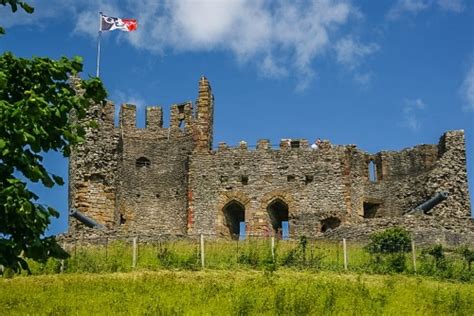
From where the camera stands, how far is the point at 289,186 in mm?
52344

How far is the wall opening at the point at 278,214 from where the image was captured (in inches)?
2070

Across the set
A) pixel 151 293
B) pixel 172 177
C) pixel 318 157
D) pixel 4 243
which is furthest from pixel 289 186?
pixel 4 243

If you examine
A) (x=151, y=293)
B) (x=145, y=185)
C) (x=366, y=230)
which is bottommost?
(x=151, y=293)

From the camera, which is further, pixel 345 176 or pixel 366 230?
pixel 345 176

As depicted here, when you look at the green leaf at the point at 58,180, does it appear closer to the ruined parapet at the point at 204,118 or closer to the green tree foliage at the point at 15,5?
the green tree foliage at the point at 15,5

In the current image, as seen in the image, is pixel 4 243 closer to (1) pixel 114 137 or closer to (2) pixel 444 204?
(1) pixel 114 137

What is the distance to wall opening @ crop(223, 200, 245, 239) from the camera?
52875 millimetres

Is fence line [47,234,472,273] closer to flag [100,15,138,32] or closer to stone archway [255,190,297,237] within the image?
stone archway [255,190,297,237]

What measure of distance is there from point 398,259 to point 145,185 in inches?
853

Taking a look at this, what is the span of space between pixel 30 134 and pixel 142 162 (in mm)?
36179

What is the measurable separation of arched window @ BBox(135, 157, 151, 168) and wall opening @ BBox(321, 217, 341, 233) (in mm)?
11360

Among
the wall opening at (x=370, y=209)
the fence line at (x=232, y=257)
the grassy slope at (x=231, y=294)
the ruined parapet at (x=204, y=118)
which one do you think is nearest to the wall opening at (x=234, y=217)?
the ruined parapet at (x=204, y=118)

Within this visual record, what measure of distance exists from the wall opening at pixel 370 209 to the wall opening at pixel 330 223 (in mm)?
4642

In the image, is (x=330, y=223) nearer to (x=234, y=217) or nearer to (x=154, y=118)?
(x=234, y=217)
